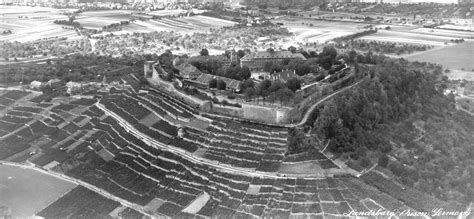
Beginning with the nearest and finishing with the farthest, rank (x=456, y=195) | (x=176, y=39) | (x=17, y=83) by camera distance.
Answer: (x=456, y=195)
(x=17, y=83)
(x=176, y=39)

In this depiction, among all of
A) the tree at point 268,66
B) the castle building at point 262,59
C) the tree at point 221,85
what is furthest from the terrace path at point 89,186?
the castle building at point 262,59

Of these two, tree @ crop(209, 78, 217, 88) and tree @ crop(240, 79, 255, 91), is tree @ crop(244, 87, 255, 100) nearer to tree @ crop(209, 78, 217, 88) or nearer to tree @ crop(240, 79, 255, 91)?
tree @ crop(240, 79, 255, 91)

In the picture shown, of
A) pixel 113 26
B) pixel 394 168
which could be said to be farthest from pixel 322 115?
pixel 113 26

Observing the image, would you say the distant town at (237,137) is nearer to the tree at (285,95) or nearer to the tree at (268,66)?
the tree at (285,95)

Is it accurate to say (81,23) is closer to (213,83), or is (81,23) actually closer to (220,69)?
(220,69)

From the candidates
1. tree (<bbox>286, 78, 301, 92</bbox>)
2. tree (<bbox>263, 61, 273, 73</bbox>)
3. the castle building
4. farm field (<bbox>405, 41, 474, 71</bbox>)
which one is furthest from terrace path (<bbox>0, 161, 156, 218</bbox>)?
farm field (<bbox>405, 41, 474, 71</bbox>)

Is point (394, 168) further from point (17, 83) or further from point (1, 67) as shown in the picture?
point (1, 67)
